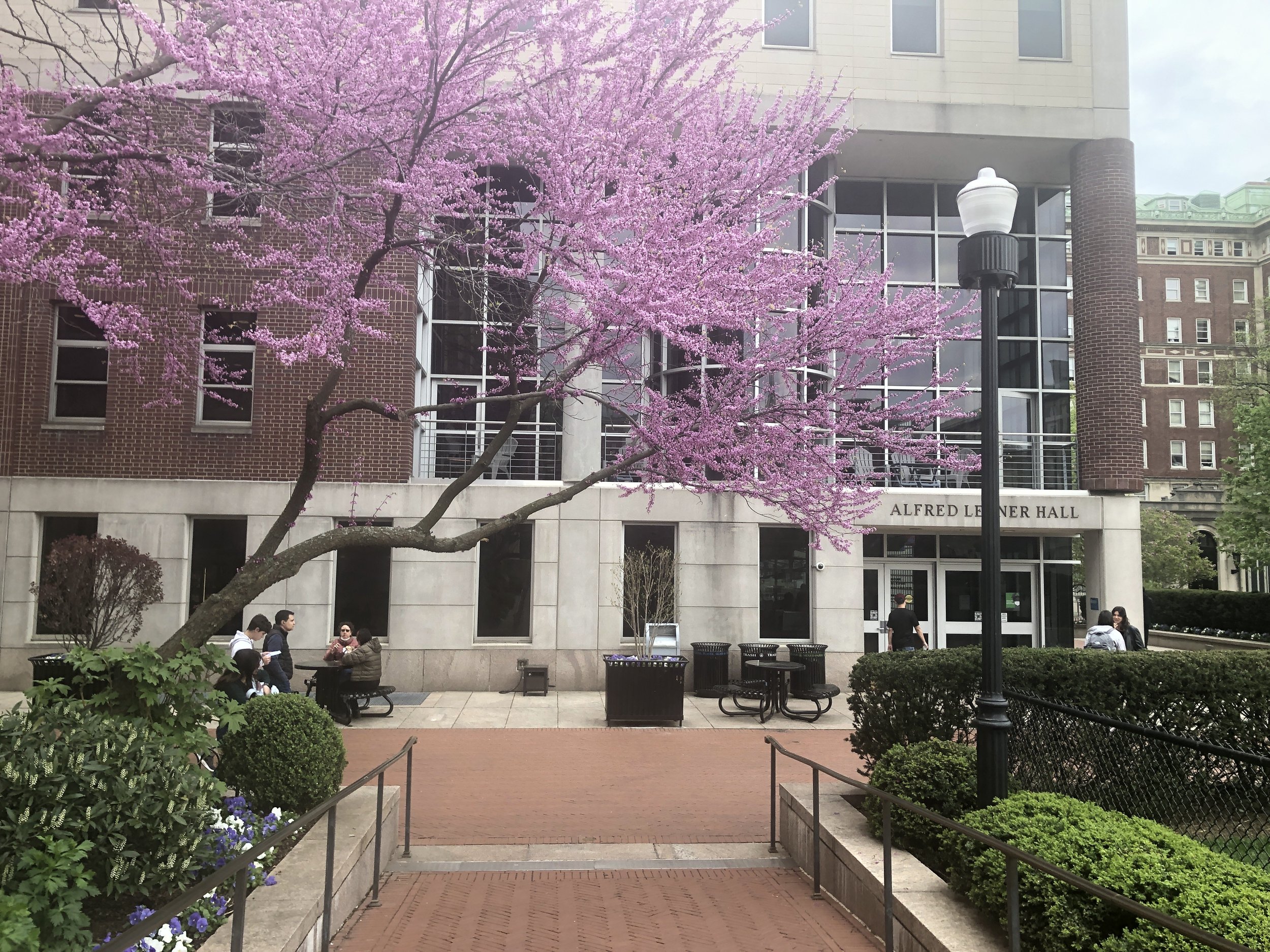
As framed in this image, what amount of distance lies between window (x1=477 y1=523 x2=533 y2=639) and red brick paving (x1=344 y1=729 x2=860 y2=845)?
449 centimetres

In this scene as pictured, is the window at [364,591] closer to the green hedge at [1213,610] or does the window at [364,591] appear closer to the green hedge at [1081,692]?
the green hedge at [1081,692]

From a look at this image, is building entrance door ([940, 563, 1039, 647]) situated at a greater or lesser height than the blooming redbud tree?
lesser

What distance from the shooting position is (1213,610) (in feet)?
116

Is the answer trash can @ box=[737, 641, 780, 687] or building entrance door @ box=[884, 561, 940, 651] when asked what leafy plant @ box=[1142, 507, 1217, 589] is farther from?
trash can @ box=[737, 641, 780, 687]

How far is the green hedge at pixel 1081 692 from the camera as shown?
7574mm

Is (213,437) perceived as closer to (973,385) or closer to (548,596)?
(548,596)

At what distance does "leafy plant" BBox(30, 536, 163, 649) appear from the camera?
13.8m

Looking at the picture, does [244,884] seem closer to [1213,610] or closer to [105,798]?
[105,798]

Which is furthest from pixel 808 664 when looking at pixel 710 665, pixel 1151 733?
pixel 1151 733

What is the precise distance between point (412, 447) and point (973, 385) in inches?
481

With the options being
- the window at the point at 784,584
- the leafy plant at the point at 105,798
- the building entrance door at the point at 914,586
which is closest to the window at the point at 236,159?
the leafy plant at the point at 105,798

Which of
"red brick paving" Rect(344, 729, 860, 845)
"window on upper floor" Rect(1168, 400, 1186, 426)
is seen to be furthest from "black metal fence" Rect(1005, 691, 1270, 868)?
"window on upper floor" Rect(1168, 400, 1186, 426)

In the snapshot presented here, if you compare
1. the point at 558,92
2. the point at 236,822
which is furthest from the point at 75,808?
the point at 558,92

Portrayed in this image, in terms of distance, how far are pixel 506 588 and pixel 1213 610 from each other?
30.1 m
